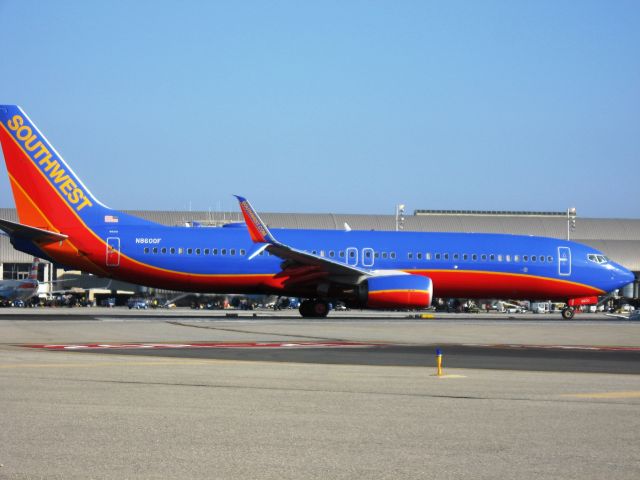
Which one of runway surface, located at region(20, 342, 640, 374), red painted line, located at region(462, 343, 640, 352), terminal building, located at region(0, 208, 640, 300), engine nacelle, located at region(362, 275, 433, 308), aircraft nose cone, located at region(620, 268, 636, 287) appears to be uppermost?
terminal building, located at region(0, 208, 640, 300)

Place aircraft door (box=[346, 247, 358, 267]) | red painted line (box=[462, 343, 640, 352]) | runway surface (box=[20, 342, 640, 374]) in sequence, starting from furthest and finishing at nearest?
aircraft door (box=[346, 247, 358, 267]) → red painted line (box=[462, 343, 640, 352]) → runway surface (box=[20, 342, 640, 374])

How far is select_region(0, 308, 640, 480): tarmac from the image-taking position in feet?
30.1

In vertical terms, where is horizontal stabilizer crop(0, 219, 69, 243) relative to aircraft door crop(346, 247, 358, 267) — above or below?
above

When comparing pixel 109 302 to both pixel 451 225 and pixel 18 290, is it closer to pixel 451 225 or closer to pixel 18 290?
pixel 18 290

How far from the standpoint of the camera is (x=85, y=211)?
138ft

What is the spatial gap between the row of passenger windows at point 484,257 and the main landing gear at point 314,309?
445 centimetres

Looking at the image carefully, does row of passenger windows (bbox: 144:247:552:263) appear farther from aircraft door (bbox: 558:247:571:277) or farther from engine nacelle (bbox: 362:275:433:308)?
engine nacelle (bbox: 362:275:433:308)

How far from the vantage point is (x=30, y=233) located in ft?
132

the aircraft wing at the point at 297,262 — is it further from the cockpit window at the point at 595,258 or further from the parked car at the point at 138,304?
the parked car at the point at 138,304

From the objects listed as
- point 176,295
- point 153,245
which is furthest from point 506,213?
point 153,245

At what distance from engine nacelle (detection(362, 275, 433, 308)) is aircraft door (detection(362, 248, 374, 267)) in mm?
2091

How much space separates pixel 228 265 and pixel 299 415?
3063 centimetres

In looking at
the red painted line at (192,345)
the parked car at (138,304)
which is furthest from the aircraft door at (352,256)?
the parked car at (138,304)

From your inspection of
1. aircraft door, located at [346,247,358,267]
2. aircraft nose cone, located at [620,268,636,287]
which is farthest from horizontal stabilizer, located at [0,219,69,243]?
aircraft nose cone, located at [620,268,636,287]
